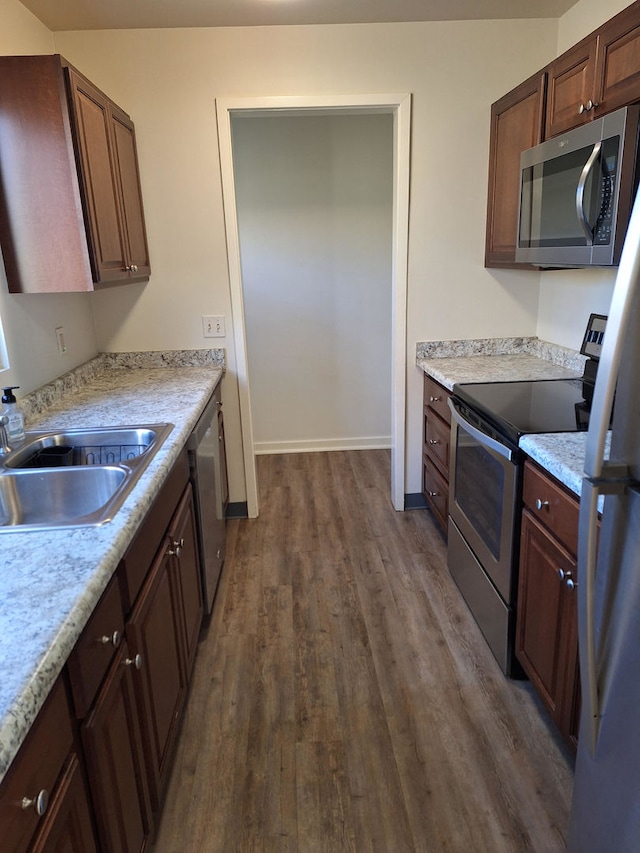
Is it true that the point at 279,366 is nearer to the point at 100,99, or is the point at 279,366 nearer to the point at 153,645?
the point at 100,99

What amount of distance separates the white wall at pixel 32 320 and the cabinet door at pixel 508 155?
2087mm

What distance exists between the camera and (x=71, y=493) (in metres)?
1.52

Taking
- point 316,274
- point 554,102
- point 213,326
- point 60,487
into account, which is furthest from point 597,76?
point 316,274

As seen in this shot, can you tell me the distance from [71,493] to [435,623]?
5.05 feet

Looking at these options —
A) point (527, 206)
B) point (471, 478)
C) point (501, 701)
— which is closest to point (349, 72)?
point (527, 206)

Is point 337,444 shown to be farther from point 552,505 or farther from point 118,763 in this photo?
point 118,763

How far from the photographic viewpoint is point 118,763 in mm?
1127

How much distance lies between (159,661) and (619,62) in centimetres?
222

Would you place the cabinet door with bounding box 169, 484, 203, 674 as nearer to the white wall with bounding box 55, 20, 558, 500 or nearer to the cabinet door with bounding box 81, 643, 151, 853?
the cabinet door with bounding box 81, 643, 151, 853

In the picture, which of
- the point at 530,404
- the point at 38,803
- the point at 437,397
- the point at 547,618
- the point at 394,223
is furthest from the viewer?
the point at 394,223

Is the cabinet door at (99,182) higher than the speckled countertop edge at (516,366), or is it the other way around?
the cabinet door at (99,182)

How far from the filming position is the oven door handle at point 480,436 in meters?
1.82

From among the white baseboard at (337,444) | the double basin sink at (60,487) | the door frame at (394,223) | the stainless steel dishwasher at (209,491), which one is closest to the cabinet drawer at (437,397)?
the door frame at (394,223)

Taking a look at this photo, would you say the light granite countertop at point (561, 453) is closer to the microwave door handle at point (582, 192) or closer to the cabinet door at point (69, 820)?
the microwave door handle at point (582, 192)
